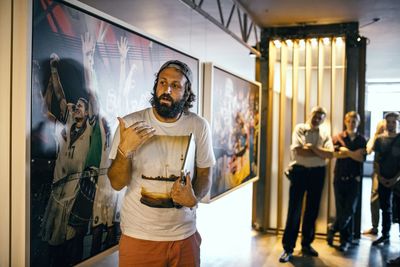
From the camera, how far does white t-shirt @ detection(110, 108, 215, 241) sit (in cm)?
177

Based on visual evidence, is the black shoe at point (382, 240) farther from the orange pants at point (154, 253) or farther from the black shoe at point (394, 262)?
the orange pants at point (154, 253)

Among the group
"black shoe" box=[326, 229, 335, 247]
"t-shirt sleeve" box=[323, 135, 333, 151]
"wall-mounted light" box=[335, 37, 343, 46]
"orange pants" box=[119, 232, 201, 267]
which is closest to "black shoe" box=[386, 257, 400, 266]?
"black shoe" box=[326, 229, 335, 247]

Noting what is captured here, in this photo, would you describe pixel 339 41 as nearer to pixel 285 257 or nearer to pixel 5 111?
pixel 285 257

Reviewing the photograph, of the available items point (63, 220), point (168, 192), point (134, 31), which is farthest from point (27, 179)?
point (134, 31)

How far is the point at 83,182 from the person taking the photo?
2.11 meters

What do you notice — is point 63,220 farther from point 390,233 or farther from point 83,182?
point 390,233

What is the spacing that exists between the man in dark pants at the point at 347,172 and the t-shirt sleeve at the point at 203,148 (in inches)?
130


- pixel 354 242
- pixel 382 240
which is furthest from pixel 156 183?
pixel 382 240

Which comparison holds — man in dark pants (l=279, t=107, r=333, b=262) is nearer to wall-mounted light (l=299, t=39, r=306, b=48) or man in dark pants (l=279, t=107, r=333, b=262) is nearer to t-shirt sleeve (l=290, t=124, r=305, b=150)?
t-shirt sleeve (l=290, t=124, r=305, b=150)

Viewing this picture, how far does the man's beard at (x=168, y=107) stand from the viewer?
180 centimetres

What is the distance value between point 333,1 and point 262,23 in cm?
118

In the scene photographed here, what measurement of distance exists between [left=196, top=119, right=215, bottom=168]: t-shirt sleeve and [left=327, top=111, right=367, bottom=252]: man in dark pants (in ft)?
10.8

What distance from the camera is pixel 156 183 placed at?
→ 176 cm

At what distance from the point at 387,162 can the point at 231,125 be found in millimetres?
2041
